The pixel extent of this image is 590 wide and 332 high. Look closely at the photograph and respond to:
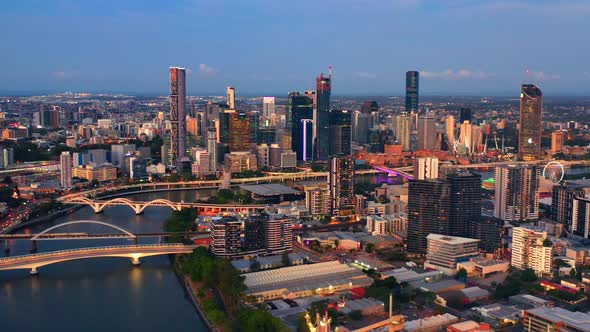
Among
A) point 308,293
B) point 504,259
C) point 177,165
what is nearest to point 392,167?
point 177,165

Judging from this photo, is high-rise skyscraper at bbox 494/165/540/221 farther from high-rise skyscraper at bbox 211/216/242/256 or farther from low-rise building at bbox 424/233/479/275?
high-rise skyscraper at bbox 211/216/242/256

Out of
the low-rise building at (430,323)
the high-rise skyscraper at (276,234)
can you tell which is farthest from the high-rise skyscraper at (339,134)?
the low-rise building at (430,323)

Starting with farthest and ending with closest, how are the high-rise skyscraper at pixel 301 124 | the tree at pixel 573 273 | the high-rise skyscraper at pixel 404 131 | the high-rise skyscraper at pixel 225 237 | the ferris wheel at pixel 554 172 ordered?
1. the high-rise skyscraper at pixel 404 131
2. the high-rise skyscraper at pixel 301 124
3. the ferris wheel at pixel 554 172
4. the high-rise skyscraper at pixel 225 237
5. the tree at pixel 573 273

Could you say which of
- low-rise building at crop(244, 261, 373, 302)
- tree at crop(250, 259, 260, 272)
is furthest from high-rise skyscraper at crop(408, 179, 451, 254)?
tree at crop(250, 259, 260, 272)

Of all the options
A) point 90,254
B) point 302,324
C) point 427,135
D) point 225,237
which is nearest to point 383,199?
point 225,237

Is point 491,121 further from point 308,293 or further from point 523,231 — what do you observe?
point 308,293

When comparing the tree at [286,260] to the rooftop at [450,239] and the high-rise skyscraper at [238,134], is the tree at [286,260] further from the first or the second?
the high-rise skyscraper at [238,134]

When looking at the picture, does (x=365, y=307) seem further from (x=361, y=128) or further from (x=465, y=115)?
(x=465, y=115)
